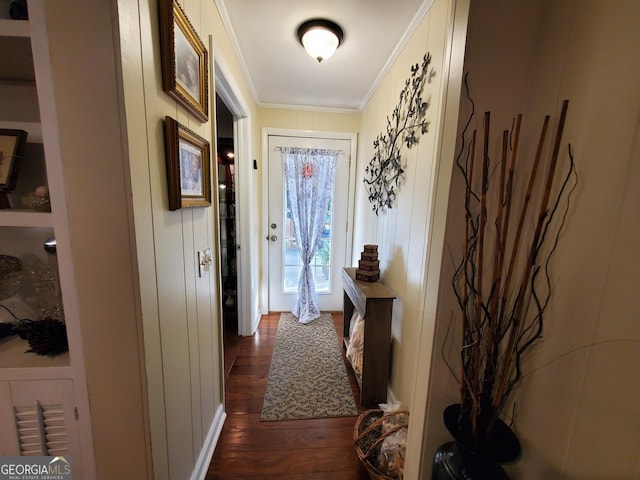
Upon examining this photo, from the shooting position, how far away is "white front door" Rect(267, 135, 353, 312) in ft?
9.20

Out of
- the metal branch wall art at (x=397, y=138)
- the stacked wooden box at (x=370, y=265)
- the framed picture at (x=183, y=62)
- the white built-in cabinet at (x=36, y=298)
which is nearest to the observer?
the white built-in cabinet at (x=36, y=298)

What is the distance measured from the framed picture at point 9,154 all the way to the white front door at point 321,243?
2.13 meters

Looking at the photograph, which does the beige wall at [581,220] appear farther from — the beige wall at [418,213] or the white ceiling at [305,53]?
the white ceiling at [305,53]

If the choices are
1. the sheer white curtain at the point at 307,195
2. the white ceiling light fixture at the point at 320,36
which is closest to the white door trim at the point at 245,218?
the sheer white curtain at the point at 307,195

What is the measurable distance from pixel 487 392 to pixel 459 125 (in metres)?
0.85

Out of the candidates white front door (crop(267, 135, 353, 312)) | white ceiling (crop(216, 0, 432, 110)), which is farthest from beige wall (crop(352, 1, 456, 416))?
white front door (crop(267, 135, 353, 312))

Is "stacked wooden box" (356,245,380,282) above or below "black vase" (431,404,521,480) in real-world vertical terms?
above

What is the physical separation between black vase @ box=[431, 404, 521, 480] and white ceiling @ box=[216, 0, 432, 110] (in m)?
1.93

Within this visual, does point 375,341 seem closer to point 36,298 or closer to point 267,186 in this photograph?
point 36,298

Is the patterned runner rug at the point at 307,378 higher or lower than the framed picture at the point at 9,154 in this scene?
lower

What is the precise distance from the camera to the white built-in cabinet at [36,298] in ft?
2.26

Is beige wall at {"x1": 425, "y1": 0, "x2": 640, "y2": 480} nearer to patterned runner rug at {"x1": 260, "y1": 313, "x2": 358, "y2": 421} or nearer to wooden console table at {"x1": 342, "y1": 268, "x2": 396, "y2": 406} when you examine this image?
wooden console table at {"x1": 342, "y1": 268, "x2": 396, "y2": 406}

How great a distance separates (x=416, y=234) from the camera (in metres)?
1.46

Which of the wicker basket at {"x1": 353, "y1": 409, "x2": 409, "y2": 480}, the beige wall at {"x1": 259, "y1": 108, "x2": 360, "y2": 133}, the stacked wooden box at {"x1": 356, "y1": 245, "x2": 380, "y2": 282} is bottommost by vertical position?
the wicker basket at {"x1": 353, "y1": 409, "x2": 409, "y2": 480}
